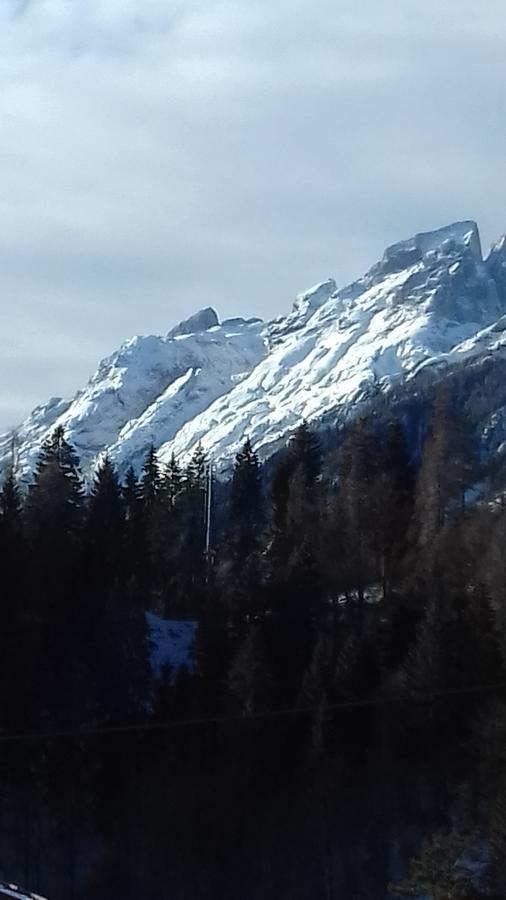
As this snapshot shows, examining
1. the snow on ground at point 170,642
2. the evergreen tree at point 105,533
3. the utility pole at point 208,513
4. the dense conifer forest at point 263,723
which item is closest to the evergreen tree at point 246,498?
the utility pole at point 208,513

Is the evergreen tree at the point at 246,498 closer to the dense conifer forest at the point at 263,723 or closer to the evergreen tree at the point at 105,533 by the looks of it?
the evergreen tree at the point at 105,533

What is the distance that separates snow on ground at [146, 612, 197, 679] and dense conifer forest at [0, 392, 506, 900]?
1126 mm

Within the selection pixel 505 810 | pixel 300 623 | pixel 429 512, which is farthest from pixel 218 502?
pixel 505 810

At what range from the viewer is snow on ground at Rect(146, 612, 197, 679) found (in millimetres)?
62438

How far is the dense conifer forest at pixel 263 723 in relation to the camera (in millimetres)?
47969

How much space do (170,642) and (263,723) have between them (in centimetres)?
1289

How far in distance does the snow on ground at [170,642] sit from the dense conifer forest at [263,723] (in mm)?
1126

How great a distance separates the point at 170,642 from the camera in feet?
213

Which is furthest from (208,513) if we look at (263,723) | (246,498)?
(263,723)

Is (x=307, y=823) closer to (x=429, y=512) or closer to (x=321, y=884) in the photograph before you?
(x=321, y=884)

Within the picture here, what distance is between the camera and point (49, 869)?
50.4m

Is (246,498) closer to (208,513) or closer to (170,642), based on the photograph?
(208,513)

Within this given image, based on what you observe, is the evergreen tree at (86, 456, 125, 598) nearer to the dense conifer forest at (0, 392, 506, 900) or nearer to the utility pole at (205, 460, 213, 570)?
the dense conifer forest at (0, 392, 506, 900)

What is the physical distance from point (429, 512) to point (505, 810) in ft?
110
